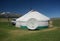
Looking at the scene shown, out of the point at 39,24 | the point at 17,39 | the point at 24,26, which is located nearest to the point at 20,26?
the point at 24,26

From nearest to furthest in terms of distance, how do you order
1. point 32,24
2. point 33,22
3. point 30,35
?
1. point 30,35
2. point 32,24
3. point 33,22

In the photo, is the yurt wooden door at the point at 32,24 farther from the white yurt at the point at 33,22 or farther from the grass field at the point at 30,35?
the grass field at the point at 30,35

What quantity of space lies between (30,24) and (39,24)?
92.5 inches

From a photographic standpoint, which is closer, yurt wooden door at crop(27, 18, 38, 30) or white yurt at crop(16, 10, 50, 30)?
yurt wooden door at crop(27, 18, 38, 30)

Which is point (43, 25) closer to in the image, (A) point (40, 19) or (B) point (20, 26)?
(A) point (40, 19)

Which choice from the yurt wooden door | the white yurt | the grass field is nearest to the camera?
the grass field

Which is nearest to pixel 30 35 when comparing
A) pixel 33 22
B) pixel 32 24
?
pixel 32 24

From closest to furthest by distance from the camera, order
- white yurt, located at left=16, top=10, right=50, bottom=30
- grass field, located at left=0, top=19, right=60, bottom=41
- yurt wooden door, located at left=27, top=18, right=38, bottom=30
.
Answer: grass field, located at left=0, top=19, right=60, bottom=41, yurt wooden door, located at left=27, top=18, right=38, bottom=30, white yurt, located at left=16, top=10, right=50, bottom=30

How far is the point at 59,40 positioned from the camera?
16297 millimetres

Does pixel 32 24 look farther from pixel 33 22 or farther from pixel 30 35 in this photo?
pixel 30 35

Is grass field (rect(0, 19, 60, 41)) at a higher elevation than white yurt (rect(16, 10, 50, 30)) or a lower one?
lower

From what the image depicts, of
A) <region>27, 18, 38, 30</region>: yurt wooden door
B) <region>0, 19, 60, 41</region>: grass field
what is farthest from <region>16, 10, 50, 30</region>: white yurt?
<region>0, 19, 60, 41</region>: grass field

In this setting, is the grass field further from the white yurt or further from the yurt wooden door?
the white yurt

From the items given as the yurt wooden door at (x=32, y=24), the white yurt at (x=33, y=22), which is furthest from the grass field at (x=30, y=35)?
the white yurt at (x=33, y=22)
